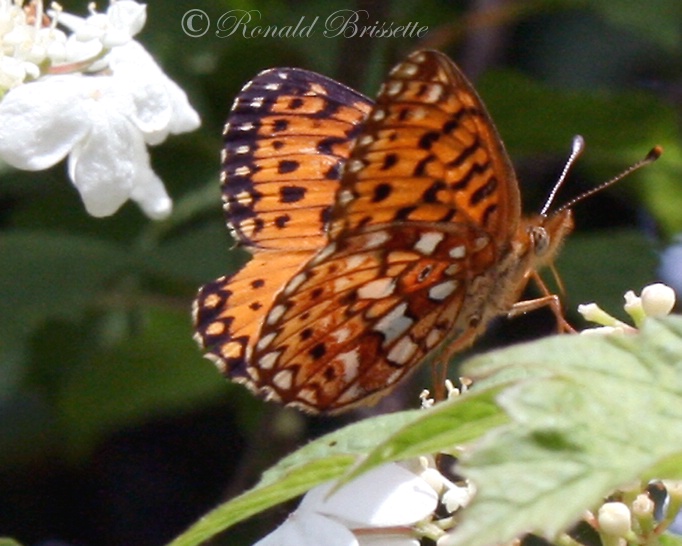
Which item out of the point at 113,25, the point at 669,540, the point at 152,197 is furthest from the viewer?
the point at 152,197

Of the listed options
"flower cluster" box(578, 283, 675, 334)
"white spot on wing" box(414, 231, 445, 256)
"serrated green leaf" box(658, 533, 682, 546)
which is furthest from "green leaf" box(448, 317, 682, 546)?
"white spot on wing" box(414, 231, 445, 256)

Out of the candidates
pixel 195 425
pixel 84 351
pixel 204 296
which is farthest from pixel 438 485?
pixel 195 425

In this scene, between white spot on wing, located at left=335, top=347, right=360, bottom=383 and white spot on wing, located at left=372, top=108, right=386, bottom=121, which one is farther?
white spot on wing, located at left=335, top=347, right=360, bottom=383

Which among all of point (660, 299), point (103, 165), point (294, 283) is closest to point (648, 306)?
point (660, 299)

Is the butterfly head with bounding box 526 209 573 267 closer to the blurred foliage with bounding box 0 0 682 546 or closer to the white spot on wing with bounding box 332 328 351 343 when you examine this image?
the white spot on wing with bounding box 332 328 351 343

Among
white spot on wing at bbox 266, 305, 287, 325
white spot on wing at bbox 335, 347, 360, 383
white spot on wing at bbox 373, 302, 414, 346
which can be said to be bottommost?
white spot on wing at bbox 335, 347, 360, 383

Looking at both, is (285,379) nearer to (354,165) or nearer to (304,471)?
(354,165)

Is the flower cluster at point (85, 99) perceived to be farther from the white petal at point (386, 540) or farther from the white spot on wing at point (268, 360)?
the white petal at point (386, 540)
